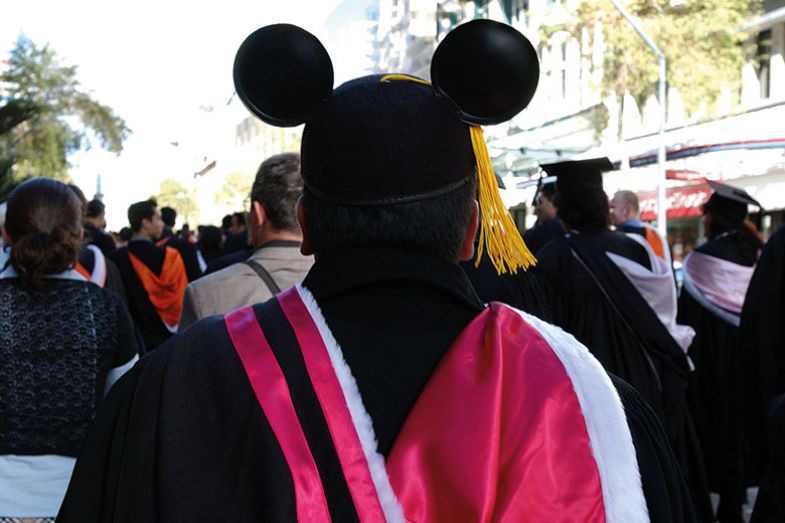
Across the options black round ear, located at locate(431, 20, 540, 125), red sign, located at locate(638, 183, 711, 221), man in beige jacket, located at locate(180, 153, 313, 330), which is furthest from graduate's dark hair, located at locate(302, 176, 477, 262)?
red sign, located at locate(638, 183, 711, 221)

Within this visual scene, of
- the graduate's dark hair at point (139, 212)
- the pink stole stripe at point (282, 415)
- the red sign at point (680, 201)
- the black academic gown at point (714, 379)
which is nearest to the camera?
the pink stole stripe at point (282, 415)

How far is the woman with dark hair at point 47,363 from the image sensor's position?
9.02 feet

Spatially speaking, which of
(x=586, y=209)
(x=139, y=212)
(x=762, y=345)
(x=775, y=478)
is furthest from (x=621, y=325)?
(x=139, y=212)

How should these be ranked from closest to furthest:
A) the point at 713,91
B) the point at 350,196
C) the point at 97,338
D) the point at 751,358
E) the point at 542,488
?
the point at 542,488, the point at 350,196, the point at 97,338, the point at 751,358, the point at 713,91

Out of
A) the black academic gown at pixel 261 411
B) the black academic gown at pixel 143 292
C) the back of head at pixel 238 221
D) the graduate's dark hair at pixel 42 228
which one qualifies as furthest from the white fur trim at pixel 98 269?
the back of head at pixel 238 221

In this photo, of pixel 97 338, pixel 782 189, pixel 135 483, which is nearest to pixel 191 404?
pixel 135 483

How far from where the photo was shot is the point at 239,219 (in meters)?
11.3

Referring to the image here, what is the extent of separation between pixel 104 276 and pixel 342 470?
3767 millimetres

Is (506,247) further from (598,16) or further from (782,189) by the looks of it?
(598,16)

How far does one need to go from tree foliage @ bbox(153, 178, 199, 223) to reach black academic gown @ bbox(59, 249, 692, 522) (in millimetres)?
88114

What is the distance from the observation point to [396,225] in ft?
4.47

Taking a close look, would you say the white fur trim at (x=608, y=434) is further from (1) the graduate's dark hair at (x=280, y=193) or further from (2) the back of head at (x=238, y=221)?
(2) the back of head at (x=238, y=221)

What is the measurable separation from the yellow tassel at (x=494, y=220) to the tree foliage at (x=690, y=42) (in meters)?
20.8

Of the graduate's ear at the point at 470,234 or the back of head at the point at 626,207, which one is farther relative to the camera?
the back of head at the point at 626,207
